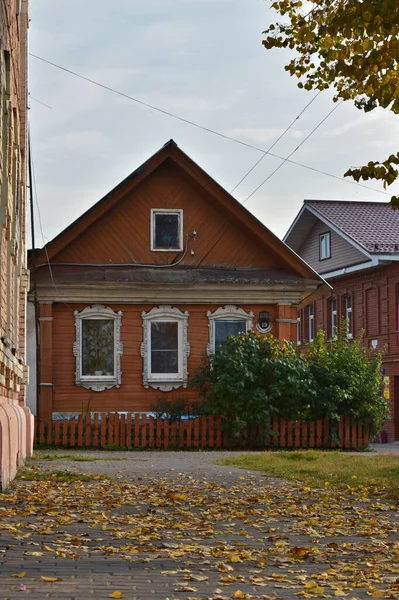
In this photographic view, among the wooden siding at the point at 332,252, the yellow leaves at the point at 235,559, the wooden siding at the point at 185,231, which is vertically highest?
the wooden siding at the point at 332,252

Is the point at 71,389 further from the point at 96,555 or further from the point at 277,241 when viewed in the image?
the point at 96,555

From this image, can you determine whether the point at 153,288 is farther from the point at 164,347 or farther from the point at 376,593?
the point at 376,593

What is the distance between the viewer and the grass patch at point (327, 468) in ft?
48.5

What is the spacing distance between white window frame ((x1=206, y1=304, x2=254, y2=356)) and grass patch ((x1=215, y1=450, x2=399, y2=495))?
7.95 meters

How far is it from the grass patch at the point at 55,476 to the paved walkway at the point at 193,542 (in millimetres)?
652

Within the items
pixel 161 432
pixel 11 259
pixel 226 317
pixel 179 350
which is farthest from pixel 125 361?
pixel 11 259

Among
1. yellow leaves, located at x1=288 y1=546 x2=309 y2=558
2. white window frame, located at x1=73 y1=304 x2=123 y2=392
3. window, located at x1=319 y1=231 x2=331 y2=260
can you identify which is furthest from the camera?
window, located at x1=319 y1=231 x2=331 y2=260

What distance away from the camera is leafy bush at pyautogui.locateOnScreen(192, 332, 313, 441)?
84.2ft

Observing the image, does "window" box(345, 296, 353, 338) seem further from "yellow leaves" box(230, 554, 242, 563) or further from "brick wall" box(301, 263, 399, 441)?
"yellow leaves" box(230, 554, 242, 563)

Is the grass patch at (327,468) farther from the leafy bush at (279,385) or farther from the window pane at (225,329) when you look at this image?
the window pane at (225,329)

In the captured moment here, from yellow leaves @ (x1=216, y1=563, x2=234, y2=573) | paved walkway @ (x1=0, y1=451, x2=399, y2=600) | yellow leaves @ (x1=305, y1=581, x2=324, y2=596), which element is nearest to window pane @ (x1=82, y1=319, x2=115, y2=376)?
paved walkway @ (x1=0, y1=451, x2=399, y2=600)

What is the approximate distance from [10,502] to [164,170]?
18.7 meters

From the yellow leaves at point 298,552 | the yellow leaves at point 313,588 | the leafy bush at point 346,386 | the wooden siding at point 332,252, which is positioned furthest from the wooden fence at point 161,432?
the yellow leaves at point 313,588

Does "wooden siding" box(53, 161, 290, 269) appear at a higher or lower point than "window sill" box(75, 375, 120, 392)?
higher
